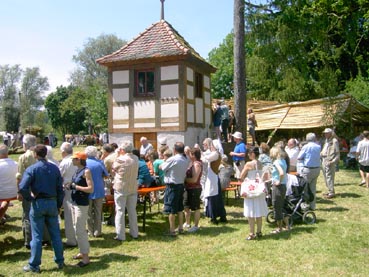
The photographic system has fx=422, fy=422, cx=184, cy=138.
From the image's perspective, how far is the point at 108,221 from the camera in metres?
8.69

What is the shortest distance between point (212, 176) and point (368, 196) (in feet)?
16.3

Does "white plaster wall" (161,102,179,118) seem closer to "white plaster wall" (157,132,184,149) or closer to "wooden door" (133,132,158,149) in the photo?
"white plaster wall" (157,132,184,149)

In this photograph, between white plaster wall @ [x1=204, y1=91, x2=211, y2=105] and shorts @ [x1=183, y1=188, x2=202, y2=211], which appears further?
white plaster wall @ [x1=204, y1=91, x2=211, y2=105]

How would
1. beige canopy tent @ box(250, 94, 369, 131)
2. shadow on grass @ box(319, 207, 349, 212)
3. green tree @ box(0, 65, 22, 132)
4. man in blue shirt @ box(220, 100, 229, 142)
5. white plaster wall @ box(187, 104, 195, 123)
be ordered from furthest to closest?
green tree @ box(0, 65, 22, 132) < beige canopy tent @ box(250, 94, 369, 131) < man in blue shirt @ box(220, 100, 229, 142) < white plaster wall @ box(187, 104, 195, 123) < shadow on grass @ box(319, 207, 349, 212)

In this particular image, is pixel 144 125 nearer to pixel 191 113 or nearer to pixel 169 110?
pixel 169 110

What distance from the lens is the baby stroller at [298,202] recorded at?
839cm

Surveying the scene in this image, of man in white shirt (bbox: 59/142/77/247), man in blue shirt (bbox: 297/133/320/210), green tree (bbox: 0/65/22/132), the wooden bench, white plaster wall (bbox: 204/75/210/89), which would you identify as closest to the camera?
man in white shirt (bbox: 59/142/77/247)

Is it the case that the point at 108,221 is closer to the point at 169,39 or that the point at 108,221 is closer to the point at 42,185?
the point at 42,185

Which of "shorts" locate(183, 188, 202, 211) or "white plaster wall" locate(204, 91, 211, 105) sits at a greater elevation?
"white plaster wall" locate(204, 91, 211, 105)

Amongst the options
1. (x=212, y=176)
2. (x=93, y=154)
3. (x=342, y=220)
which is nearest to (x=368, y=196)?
(x=342, y=220)

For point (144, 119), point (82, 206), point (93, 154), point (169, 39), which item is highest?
point (169, 39)

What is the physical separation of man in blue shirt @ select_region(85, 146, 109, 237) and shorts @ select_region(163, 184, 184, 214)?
3.83ft

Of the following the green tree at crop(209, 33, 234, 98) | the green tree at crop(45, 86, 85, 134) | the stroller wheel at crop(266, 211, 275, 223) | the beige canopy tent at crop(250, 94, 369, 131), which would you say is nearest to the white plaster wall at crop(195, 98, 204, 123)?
the beige canopy tent at crop(250, 94, 369, 131)

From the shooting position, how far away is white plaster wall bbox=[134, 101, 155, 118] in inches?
612
